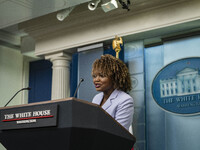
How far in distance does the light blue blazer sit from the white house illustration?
2.90 meters

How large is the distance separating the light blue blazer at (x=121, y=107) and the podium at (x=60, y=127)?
25 centimetres

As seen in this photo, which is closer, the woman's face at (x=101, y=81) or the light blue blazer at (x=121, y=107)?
the light blue blazer at (x=121, y=107)

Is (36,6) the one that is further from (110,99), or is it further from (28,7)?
Answer: (110,99)

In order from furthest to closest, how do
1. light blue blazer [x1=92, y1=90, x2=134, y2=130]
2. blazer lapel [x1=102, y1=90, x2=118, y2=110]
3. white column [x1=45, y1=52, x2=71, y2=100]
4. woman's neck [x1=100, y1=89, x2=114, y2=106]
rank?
white column [x1=45, y1=52, x2=71, y2=100]
woman's neck [x1=100, y1=89, x2=114, y2=106]
blazer lapel [x1=102, y1=90, x2=118, y2=110]
light blue blazer [x1=92, y1=90, x2=134, y2=130]

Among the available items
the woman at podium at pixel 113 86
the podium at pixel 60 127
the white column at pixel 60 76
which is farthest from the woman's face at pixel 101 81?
the white column at pixel 60 76

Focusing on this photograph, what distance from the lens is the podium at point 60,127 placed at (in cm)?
161

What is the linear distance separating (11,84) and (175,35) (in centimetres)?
359

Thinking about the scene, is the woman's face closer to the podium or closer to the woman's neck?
the woman's neck

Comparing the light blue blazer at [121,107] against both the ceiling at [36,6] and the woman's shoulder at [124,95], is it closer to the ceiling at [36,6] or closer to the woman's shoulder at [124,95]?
the woman's shoulder at [124,95]

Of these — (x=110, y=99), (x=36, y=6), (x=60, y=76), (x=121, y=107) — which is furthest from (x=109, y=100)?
(x=60, y=76)

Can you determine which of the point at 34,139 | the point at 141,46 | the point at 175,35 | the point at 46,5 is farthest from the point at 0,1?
the point at 34,139

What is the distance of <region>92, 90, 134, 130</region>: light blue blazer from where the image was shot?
2117 millimetres

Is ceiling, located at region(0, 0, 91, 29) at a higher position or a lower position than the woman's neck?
higher

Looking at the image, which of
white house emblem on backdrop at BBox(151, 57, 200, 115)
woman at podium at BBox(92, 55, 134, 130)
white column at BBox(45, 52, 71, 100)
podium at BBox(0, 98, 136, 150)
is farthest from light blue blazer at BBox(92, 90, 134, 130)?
white column at BBox(45, 52, 71, 100)
